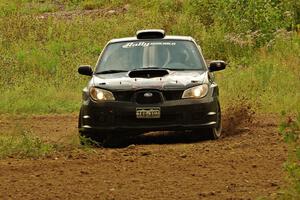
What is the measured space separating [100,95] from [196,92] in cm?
129

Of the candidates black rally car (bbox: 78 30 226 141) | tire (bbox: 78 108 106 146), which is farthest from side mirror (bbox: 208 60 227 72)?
tire (bbox: 78 108 106 146)

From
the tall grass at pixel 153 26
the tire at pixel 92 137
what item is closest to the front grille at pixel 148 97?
the tire at pixel 92 137

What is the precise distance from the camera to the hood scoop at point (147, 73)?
14.2m

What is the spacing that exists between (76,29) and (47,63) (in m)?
4.46

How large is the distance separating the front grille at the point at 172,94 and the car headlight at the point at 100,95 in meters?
0.71

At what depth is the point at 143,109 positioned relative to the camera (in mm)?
13688

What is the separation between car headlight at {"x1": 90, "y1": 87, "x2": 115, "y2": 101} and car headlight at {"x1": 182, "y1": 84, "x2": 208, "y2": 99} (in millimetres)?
977

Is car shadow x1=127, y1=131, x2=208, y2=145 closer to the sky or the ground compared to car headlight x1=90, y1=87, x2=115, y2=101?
closer to the ground

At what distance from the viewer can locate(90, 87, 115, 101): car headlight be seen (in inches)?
546

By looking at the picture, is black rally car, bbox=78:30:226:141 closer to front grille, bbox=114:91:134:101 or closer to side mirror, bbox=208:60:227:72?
front grille, bbox=114:91:134:101

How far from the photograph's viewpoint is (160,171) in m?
10.8

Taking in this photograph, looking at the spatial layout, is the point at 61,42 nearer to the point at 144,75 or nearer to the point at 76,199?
the point at 144,75

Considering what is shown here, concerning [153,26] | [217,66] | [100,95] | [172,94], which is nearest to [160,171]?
[172,94]

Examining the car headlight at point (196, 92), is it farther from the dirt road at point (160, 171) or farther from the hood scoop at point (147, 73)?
the dirt road at point (160, 171)
